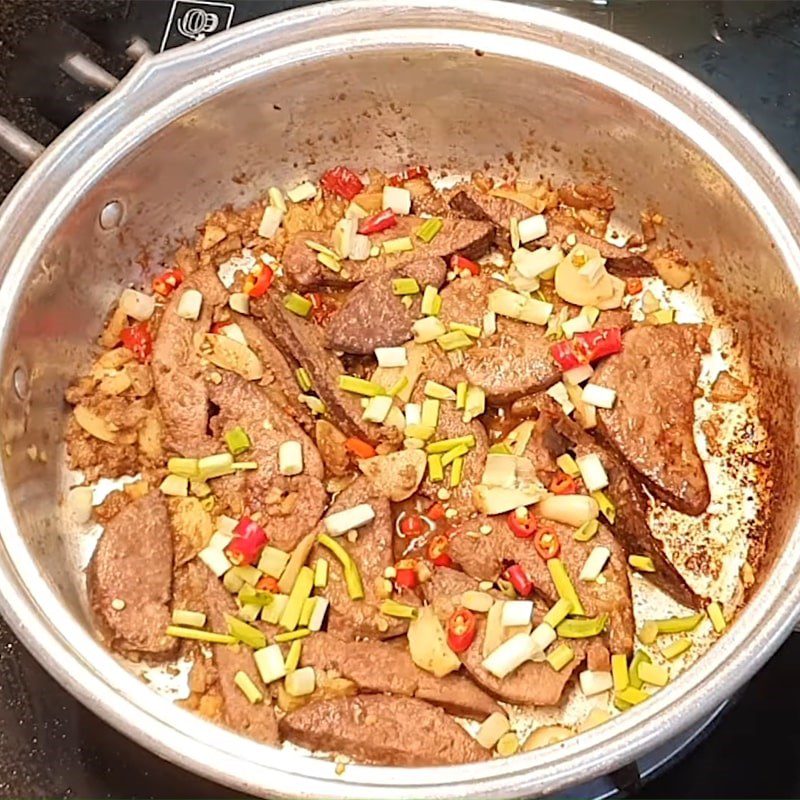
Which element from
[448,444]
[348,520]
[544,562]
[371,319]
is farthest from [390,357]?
[544,562]

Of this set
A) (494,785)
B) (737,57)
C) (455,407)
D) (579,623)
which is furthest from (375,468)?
(737,57)

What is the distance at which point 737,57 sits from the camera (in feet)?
5.87

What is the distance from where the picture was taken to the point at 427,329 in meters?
1.67

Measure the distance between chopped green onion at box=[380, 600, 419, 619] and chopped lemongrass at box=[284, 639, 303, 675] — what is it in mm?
Answer: 118

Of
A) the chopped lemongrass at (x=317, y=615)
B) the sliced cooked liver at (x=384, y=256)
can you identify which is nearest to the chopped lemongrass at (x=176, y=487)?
the chopped lemongrass at (x=317, y=615)

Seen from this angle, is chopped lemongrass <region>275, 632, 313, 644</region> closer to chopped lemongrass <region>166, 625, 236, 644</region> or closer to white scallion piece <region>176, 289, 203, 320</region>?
chopped lemongrass <region>166, 625, 236, 644</region>

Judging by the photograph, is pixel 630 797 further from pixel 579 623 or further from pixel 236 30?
pixel 236 30

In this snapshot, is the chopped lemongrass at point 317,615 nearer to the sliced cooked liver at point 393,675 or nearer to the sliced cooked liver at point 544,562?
the sliced cooked liver at point 393,675

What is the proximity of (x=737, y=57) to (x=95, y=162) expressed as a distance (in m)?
1.02

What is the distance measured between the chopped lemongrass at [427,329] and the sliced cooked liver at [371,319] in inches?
0.5

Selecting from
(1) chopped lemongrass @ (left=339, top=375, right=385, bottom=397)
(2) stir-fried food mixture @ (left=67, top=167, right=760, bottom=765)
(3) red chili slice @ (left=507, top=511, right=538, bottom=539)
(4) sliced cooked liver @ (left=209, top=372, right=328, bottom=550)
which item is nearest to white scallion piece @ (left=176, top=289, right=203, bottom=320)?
(2) stir-fried food mixture @ (left=67, top=167, right=760, bottom=765)

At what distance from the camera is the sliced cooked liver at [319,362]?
162 cm

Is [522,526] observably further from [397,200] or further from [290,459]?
[397,200]

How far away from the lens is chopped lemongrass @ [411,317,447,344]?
1673 millimetres
